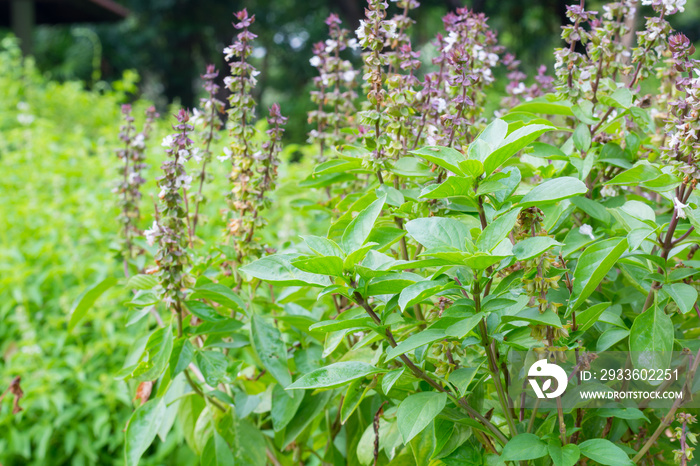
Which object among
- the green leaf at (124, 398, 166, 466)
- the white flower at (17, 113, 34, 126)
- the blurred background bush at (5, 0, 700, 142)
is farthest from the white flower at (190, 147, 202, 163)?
the blurred background bush at (5, 0, 700, 142)

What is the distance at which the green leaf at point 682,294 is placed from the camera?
2.29 feet

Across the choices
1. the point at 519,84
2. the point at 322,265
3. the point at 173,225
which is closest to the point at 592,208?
the point at 322,265

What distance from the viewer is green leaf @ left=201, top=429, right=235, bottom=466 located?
1.01m

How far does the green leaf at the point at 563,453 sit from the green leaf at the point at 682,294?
0.67ft

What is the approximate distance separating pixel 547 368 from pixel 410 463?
29 cm

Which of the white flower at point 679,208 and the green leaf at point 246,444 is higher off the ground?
the white flower at point 679,208

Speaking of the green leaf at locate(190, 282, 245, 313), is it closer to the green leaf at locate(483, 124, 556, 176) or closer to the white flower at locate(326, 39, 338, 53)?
the green leaf at locate(483, 124, 556, 176)

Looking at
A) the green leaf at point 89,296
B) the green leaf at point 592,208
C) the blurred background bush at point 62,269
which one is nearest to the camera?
the green leaf at point 592,208

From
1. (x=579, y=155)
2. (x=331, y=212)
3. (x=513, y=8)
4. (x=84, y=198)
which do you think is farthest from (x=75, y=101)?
(x=513, y=8)

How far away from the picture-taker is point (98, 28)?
12812 millimetres

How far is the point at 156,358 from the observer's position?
94cm

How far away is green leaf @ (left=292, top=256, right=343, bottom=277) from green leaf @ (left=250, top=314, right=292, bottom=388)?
33cm

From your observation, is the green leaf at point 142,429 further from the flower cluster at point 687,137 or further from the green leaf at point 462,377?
the flower cluster at point 687,137

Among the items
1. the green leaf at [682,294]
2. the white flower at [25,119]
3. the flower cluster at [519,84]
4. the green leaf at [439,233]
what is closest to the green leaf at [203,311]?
the green leaf at [439,233]
